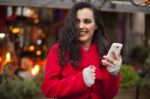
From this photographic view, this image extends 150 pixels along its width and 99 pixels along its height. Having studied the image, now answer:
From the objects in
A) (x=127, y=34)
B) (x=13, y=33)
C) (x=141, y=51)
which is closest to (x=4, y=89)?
(x=13, y=33)

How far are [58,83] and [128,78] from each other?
3.89 meters

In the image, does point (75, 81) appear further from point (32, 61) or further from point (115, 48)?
point (32, 61)

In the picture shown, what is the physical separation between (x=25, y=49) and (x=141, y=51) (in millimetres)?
4729

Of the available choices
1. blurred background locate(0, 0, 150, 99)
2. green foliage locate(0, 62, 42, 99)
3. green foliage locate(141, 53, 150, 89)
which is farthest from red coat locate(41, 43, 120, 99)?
green foliage locate(141, 53, 150, 89)

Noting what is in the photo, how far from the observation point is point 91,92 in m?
3.28

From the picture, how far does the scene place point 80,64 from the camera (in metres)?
3.29

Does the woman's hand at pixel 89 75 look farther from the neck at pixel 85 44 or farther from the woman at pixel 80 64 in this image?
the neck at pixel 85 44

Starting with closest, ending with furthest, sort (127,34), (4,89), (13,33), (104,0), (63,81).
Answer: (63,81) → (4,89) → (104,0) → (13,33) → (127,34)

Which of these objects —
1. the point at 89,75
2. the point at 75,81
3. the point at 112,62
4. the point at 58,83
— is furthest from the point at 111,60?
the point at 58,83

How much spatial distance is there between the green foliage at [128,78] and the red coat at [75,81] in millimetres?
3565

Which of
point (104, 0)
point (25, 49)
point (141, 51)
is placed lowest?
point (141, 51)

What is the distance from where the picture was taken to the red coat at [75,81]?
10.3 feet

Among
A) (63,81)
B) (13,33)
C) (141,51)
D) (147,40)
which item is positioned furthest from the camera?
(141,51)

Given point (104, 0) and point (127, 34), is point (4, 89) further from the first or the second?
point (127, 34)
